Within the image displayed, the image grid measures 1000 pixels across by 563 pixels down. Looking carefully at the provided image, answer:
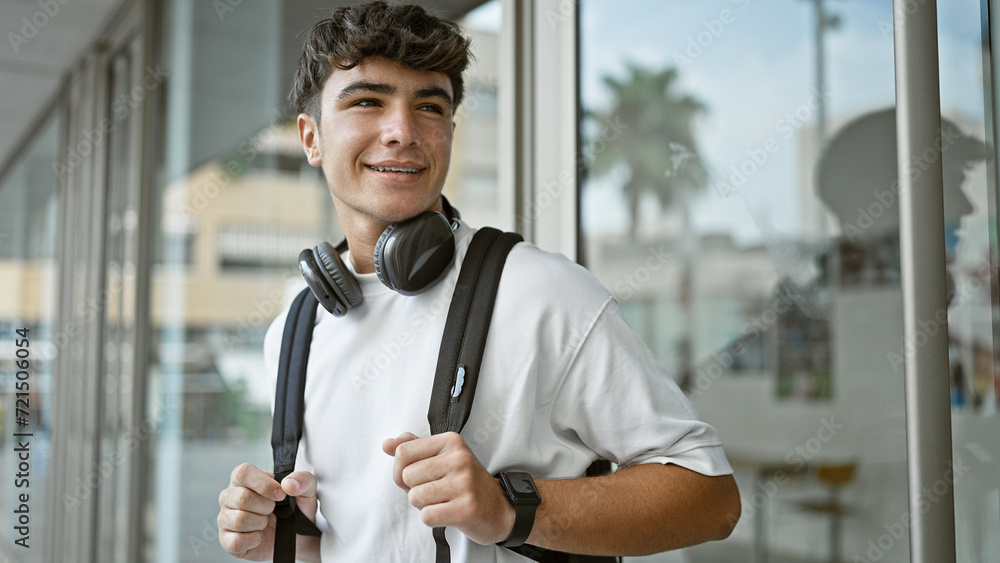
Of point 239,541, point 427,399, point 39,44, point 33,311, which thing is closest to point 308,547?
point 239,541

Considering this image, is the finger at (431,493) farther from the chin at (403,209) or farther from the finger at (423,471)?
the chin at (403,209)

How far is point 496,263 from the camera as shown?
4.50ft

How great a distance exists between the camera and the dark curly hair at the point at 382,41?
4.77ft

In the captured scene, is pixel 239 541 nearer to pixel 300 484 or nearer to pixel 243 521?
pixel 243 521

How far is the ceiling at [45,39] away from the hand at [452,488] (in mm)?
2552

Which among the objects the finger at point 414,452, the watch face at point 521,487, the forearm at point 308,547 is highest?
the finger at point 414,452

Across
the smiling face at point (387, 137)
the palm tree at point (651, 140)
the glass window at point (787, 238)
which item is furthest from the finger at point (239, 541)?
the palm tree at point (651, 140)

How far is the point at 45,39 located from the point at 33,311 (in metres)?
2.47

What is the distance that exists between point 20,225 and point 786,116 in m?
6.65

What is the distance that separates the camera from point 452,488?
112 cm

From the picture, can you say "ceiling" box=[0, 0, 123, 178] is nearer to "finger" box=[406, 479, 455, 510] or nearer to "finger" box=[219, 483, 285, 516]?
"finger" box=[219, 483, 285, 516]

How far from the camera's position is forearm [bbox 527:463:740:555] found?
3.91 ft

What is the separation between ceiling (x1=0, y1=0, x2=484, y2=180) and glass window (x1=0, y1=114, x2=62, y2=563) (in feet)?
0.91

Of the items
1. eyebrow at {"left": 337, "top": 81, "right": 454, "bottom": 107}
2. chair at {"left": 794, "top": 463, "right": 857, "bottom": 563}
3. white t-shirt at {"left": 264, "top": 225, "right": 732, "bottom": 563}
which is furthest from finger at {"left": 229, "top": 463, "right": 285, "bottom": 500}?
chair at {"left": 794, "top": 463, "right": 857, "bottom": 563}
